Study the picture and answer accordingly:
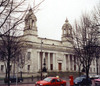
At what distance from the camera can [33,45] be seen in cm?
6612

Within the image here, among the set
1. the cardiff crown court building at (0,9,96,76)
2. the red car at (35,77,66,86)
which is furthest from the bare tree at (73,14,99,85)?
the cardiff crown court building at (0,9,96,76)

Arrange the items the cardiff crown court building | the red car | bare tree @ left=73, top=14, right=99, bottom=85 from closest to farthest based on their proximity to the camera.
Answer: the red car, bare tree @ left=73, top=14, right=99, bottom=85, the cardiff crown court building

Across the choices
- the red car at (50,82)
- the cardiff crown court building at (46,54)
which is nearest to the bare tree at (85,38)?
the red car at (50,82)

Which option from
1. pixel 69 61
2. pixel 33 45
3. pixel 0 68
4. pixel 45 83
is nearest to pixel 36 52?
pixel 33 45

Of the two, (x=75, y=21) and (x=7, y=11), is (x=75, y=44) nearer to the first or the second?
(x=75, y=21)

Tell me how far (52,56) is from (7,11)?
66493mm

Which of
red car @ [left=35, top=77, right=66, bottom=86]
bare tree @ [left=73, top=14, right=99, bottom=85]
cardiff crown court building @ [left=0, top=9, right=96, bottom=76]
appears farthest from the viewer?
cardiff crown court building @ [left=0, top=9, right=96, bottom=76]

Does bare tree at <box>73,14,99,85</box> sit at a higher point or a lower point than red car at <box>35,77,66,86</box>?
higher

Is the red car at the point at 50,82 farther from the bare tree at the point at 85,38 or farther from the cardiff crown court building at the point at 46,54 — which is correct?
the cardiff crown court building at the point at 46,54

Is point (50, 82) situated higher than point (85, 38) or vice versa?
point (85, 38)

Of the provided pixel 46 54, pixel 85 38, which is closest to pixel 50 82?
pixel 85 38

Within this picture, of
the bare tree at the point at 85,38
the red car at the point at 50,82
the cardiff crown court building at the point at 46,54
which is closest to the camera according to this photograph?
the red car at the point at 50,82

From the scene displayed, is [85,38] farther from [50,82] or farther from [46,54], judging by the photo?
[46,54]

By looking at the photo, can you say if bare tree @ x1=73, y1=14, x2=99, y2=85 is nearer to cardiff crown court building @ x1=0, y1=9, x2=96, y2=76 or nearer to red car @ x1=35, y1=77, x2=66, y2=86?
red car @ x1=35, y1=77, x2=66, y2=86
